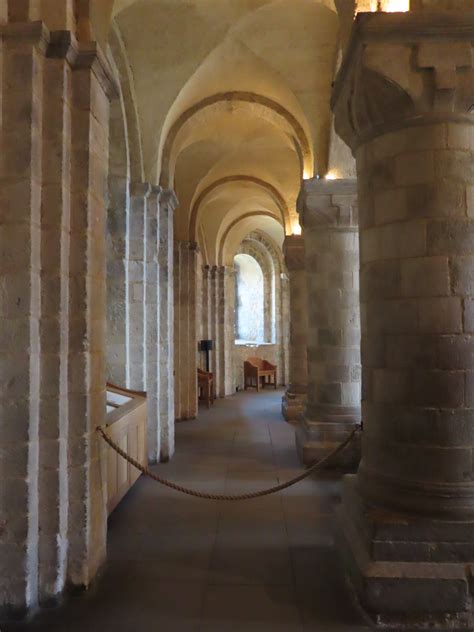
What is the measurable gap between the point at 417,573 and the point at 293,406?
7394 millimetres

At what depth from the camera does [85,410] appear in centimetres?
323

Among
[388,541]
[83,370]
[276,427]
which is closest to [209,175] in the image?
[276,427]

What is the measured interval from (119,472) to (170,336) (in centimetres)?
277

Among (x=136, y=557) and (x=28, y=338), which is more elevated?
(x=28, y=338)

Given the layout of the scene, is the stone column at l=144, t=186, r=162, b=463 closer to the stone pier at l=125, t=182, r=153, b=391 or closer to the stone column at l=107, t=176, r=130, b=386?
the stone pier at l=125, t=182, r=153, b=391

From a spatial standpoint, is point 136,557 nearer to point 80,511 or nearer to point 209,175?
point 80,511

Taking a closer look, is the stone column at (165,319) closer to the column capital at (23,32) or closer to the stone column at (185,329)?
the stone column at (185,329)

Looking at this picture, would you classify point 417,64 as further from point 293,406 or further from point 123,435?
point 293,406

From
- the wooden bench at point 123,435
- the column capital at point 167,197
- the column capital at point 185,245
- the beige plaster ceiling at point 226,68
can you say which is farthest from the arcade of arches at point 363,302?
the column capital at point 185,245

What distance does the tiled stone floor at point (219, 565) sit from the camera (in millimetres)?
2930

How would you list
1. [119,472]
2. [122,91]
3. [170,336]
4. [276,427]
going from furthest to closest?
[276,427] → [170,336] → [122,91] → [119,472]

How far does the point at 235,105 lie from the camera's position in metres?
7.70

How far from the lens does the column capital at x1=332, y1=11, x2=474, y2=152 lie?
2941 millimetres

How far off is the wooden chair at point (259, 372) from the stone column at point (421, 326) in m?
12.4
